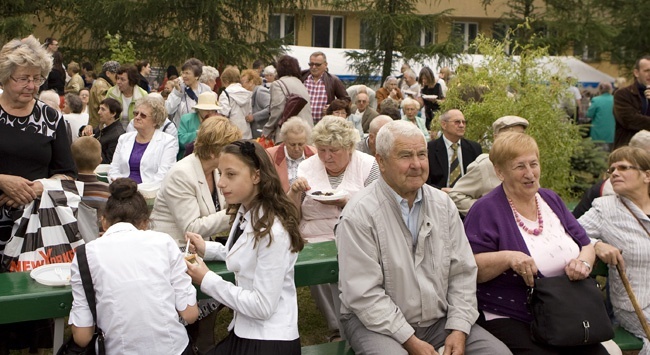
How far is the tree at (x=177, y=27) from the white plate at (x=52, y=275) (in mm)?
17818

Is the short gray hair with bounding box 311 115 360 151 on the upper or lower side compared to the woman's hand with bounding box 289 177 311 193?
upper

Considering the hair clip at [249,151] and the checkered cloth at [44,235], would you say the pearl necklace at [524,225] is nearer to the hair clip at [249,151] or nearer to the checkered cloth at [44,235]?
the hair clip at [249,151]

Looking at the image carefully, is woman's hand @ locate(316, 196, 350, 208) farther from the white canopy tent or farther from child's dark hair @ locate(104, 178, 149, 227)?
the white canopy tent

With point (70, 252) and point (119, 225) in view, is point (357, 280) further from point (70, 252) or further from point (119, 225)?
point (70, 252)

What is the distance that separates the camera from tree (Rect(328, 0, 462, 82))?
23.2 metres

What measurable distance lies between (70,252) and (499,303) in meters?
2.48

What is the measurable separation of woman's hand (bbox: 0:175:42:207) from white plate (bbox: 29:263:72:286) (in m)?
0.66

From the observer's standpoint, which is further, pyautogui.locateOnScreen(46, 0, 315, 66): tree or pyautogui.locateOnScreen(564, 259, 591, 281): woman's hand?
pyautogui.locateOnScreen(46, 0, 315, 66): tree

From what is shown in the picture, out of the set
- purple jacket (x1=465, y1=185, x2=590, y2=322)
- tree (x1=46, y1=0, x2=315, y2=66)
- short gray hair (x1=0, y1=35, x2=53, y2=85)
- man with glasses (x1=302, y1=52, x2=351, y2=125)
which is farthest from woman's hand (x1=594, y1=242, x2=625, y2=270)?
tree (x1=46, y1=0, x2=315, y2=66)

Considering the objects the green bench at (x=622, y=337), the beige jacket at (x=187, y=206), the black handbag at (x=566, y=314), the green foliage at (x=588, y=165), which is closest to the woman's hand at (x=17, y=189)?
the beige jacket at (x=187, y=206)

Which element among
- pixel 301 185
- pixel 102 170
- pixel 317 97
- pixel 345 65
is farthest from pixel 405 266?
pixel 345 65

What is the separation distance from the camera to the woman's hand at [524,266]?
4070 mm

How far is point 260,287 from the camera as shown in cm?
358

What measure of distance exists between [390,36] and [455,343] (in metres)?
20.2
